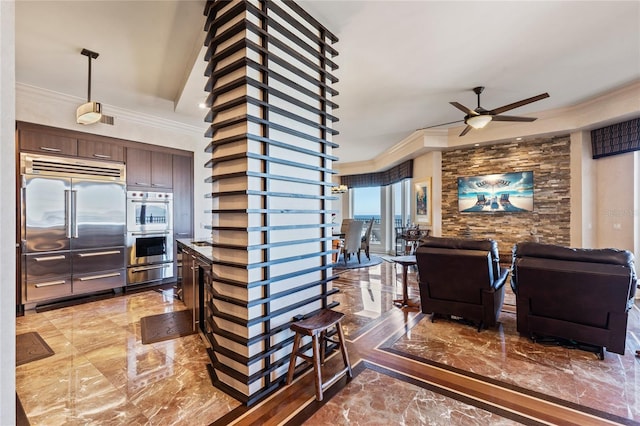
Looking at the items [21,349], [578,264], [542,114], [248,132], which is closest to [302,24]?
[248,132]

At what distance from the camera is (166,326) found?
10.6 ft

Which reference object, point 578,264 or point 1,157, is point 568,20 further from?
point 1,157

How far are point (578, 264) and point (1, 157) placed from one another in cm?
350

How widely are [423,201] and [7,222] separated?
693 cm

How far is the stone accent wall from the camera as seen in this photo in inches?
208

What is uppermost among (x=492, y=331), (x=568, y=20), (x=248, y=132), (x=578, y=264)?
(x=568, y=20)

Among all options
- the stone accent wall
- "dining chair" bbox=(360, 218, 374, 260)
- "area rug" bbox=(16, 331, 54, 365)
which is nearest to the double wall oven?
"area rug" bbox=(16, 331, 54, 365)

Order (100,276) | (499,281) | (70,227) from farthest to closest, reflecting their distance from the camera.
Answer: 1. (100,276)
2. (70,227)
3. (499,281)

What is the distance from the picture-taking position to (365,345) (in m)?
2.78

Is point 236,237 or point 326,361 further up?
point 236,237

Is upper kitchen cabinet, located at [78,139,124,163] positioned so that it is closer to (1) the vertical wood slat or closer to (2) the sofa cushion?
(1) the vertical wood slat

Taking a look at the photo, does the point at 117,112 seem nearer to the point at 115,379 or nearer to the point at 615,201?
the point at 115,379

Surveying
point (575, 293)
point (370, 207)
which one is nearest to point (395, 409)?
point (575, 293)

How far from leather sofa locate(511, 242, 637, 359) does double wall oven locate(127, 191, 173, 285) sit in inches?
199
